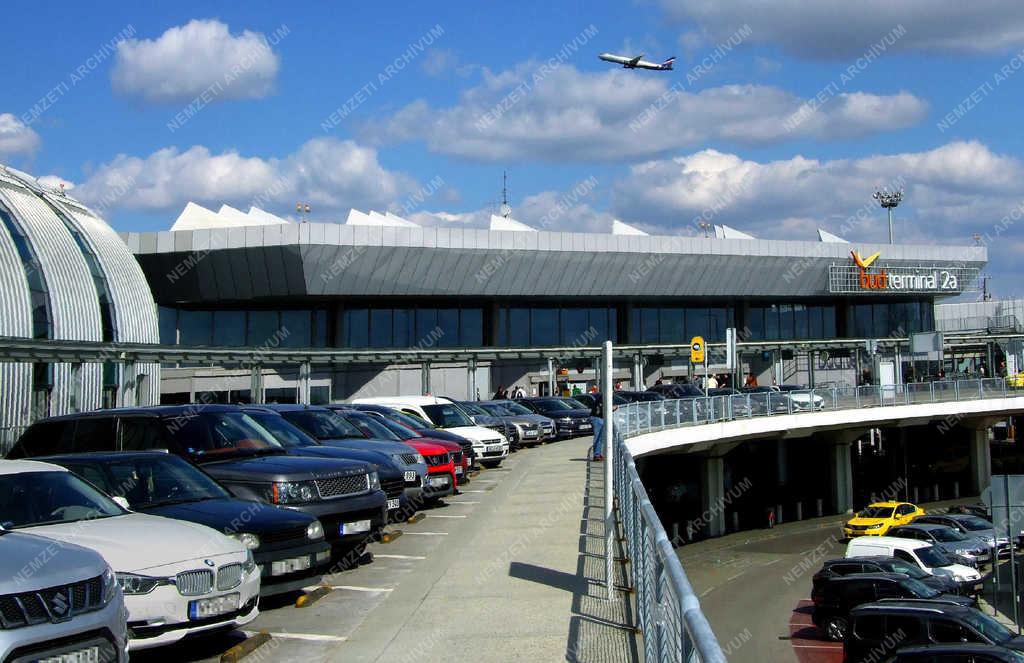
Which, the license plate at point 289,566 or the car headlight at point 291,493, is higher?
the car headlight at point 291,493

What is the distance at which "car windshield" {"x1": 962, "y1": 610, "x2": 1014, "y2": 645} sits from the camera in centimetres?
1789

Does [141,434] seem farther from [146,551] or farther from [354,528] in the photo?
[146,551]

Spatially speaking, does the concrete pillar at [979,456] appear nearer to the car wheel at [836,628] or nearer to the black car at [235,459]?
the car wheel at [836,628]

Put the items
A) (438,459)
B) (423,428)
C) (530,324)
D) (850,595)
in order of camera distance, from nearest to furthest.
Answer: (438,459) → (423,428) → (850,595) → (530,324)

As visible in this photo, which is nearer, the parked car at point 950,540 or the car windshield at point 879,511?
the parked car at point 950,540

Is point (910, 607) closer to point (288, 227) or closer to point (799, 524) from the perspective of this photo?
point (799, 524)

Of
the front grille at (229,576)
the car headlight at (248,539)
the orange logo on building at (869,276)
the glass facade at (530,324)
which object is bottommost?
the front grille at (229,576)

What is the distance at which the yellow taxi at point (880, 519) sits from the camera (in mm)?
36844

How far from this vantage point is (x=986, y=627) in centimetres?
1827

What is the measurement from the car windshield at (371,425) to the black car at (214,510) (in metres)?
8.03

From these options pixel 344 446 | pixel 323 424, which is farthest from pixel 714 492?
pixel 344 446

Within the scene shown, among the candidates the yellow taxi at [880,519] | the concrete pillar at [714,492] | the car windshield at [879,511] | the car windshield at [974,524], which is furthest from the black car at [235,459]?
the concrete pillar at [714,492]

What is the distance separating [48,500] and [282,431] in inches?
239

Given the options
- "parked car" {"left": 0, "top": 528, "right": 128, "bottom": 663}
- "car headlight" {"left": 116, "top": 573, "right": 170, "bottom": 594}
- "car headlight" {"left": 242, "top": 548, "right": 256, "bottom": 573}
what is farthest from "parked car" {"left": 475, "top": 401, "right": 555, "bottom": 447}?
"parked car" {"left": 0, "top": 528, "right": 128, "bottom": 663}
